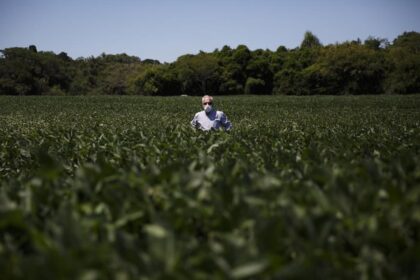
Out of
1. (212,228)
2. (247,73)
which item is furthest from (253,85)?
(212,228)

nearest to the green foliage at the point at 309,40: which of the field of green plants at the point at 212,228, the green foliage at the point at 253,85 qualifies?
the green foliage at the point at 253,85

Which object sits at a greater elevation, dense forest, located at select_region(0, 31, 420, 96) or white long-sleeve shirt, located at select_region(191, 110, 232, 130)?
dense forest, located at select_region(0, 31, 420, 96)

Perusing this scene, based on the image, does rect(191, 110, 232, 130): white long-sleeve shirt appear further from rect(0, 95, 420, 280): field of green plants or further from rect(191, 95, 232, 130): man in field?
rect(0, 95, 420, 280): field of green plants

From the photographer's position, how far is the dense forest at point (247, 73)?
252 ft

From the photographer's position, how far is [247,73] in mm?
94688

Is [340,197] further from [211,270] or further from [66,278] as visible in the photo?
[66,278]

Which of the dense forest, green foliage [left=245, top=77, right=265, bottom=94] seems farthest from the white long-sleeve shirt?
green foliage [left=245, top=77, right=265, bottom=94]

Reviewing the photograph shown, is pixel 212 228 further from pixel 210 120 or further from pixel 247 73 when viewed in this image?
pixel 247 73

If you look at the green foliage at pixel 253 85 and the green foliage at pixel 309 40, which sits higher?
the green foliage at pixel 309 40

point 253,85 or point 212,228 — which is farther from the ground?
point 253,85

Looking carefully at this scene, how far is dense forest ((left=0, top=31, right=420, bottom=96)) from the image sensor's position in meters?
76.7

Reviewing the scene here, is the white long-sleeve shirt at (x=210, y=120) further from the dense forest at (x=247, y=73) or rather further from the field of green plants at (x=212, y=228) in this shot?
the dense forest at (x=247, y=73)

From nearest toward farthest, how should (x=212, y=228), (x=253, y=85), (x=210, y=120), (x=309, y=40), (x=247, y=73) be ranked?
1. (x=212, y=228)
2. (x=210, y=120)
3. (x=253, y=85)
4. (x=247, y=73)
5. (x=309, y=40)

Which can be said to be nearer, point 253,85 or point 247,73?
point 253,85
